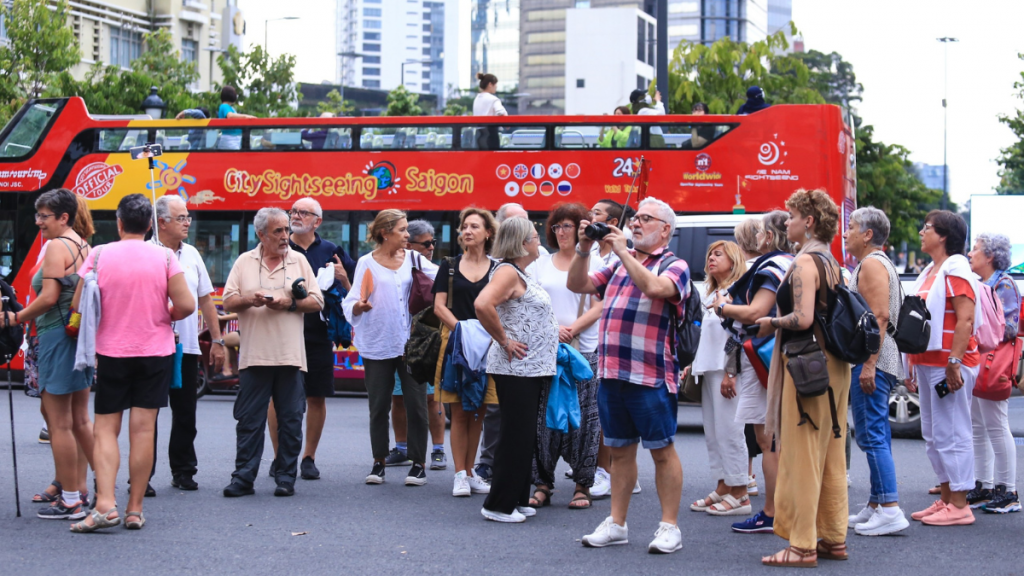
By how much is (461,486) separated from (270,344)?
1.49 metres

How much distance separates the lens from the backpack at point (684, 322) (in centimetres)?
562

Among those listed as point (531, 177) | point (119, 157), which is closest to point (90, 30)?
point (119, 157)

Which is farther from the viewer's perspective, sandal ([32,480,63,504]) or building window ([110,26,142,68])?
building window ([110,26,142,68])

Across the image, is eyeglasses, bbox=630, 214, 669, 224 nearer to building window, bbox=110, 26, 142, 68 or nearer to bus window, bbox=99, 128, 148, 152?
bus window, bbox=99, 128, 148, 152

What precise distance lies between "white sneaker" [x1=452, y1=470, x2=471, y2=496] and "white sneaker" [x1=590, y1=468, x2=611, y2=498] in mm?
790

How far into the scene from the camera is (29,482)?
756cm

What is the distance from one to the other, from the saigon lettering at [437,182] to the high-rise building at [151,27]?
94.8 ft

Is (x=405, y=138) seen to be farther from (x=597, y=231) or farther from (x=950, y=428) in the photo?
(x=597, y=231)

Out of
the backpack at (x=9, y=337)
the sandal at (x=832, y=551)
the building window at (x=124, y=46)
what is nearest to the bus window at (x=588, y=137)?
the backpack at (x=9, y=337)

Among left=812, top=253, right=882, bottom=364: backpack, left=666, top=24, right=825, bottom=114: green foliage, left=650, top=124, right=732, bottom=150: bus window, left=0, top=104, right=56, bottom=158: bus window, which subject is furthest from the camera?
left=666, top=24, right=825, bottom=114: green foliage

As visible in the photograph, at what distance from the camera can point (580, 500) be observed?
6980 mm

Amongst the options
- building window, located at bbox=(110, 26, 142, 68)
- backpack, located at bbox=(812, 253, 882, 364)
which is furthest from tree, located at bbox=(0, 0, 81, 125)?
backpack, located at bbox=(812, 253, 882, 364)

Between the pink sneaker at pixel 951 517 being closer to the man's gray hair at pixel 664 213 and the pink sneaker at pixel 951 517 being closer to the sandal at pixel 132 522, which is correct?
the man's gray hair at pixel 664 213

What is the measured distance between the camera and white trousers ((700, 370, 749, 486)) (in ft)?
22.1
